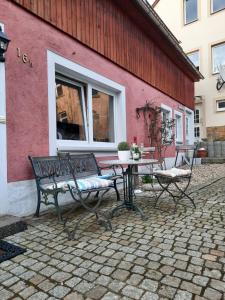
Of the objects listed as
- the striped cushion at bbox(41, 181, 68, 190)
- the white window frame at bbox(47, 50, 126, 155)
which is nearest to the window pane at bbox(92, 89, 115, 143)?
the white window frame at bbox(47, 50, 126, 155)

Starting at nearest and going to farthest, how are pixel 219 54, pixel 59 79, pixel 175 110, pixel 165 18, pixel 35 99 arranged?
pixel 35 99, pixel 59 79, pixel 175 110, pixel 219 54, pixel 165 18

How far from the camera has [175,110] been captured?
988 cm

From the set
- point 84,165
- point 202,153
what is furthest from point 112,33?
point 202,153

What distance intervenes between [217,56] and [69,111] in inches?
537

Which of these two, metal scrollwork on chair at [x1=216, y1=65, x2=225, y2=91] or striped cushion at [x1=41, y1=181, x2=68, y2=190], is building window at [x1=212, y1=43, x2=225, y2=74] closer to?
metal scrollwork on chair at [x1=216, y1=65, x2=225, y2=91]

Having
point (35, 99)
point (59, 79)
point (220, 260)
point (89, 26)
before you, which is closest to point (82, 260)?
point (220, 260)

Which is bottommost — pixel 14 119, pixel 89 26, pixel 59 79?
pixel 14 119

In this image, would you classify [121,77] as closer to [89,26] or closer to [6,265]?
[89,26]

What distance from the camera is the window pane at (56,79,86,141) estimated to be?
4578 mm

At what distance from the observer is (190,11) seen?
639 inches

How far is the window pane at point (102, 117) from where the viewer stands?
5418 millimetres

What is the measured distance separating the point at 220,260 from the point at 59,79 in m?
3.78

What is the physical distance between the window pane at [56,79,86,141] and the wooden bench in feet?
2.15

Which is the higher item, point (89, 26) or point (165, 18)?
point (165, 18)
